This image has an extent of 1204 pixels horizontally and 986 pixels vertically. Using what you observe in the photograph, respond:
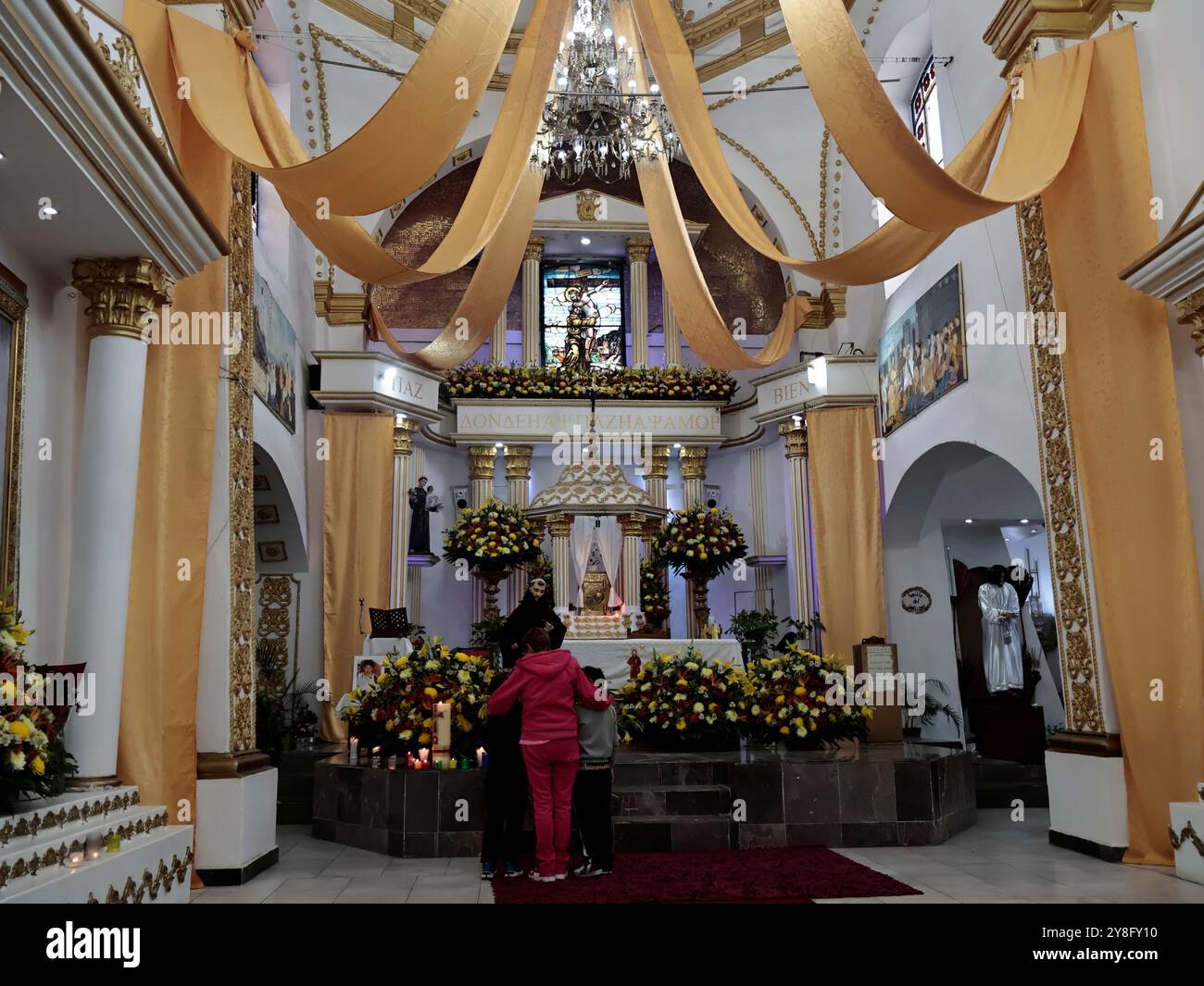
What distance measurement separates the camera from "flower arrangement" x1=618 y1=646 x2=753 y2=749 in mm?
9805

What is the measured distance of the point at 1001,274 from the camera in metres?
10.1

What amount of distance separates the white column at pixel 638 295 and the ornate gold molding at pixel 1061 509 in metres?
9.85

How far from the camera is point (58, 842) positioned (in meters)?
4.83

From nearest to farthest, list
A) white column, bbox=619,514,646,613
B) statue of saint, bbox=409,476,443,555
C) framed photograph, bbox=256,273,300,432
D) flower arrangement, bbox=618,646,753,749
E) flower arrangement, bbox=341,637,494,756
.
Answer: flower arrangement, bbox=341,637,494,756 < flower arrangement, bbox=618,646,753,749 < framed photograph, bbox=256,273,300,432 < statue of saint, bbox=409,476,443,555 < white column, bbox=619,514,646,613

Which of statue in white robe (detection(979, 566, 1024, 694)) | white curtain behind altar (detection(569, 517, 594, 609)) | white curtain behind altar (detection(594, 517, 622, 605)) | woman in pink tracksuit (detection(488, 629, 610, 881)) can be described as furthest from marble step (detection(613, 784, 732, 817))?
statue in white robe (detection(979, 566, 1024, 694))

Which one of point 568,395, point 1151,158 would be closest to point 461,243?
point 1151,158

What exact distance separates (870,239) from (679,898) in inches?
201

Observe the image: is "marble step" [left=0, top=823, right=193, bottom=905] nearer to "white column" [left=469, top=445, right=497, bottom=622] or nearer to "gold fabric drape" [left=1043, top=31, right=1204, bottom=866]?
"gold fabric drape" [left=1043, top=31, right=1204, bottom=866]

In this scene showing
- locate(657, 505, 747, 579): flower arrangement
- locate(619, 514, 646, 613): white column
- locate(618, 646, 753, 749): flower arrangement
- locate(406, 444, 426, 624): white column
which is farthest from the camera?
locate(406, 444, 426, 624): white column

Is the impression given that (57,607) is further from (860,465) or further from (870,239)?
(860,465)

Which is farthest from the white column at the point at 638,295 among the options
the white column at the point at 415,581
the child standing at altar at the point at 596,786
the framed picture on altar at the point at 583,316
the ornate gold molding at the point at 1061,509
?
the child standing at altar at the point at 596,786

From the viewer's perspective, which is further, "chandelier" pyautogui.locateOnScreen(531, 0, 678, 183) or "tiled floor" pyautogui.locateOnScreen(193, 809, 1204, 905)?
"chandelier" pyautogui.locateOnScreen(531, 0, 678, 183)

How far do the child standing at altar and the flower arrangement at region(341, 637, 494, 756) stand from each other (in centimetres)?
188

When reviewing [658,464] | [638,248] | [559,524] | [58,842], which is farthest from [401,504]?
[58,842]
